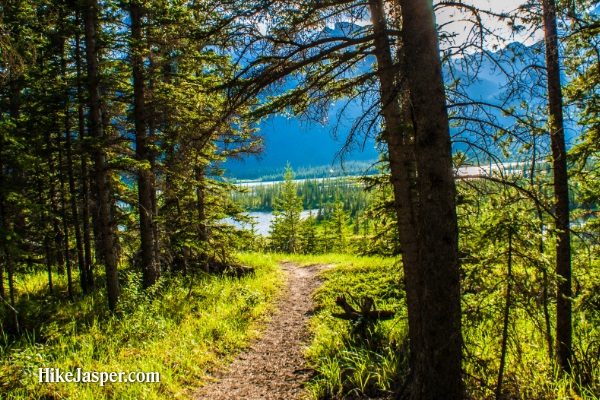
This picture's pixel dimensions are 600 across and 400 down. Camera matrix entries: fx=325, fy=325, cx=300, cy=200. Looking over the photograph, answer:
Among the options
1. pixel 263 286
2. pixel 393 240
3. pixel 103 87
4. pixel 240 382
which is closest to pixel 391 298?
pixel 393 240

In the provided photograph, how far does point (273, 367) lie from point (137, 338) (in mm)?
2984

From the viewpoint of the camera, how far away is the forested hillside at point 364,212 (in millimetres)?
3602

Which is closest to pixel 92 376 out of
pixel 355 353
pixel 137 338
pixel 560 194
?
pixel 137 338

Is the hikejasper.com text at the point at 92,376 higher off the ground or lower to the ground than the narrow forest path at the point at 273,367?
higher

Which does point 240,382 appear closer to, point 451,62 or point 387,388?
point 387,388

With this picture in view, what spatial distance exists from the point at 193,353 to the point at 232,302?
3.35 m

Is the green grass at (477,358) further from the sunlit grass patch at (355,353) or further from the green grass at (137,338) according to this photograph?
the green grass at (137,338)

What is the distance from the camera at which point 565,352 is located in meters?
5.45

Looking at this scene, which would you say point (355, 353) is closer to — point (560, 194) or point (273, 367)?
point (273, 367)

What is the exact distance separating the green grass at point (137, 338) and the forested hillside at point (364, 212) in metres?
0.05

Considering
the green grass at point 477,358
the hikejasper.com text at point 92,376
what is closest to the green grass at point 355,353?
the green grass at point 477,358

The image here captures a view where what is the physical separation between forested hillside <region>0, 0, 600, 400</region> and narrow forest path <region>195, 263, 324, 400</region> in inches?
2.4

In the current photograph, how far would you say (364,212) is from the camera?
800 cm

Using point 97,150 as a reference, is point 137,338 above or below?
below
